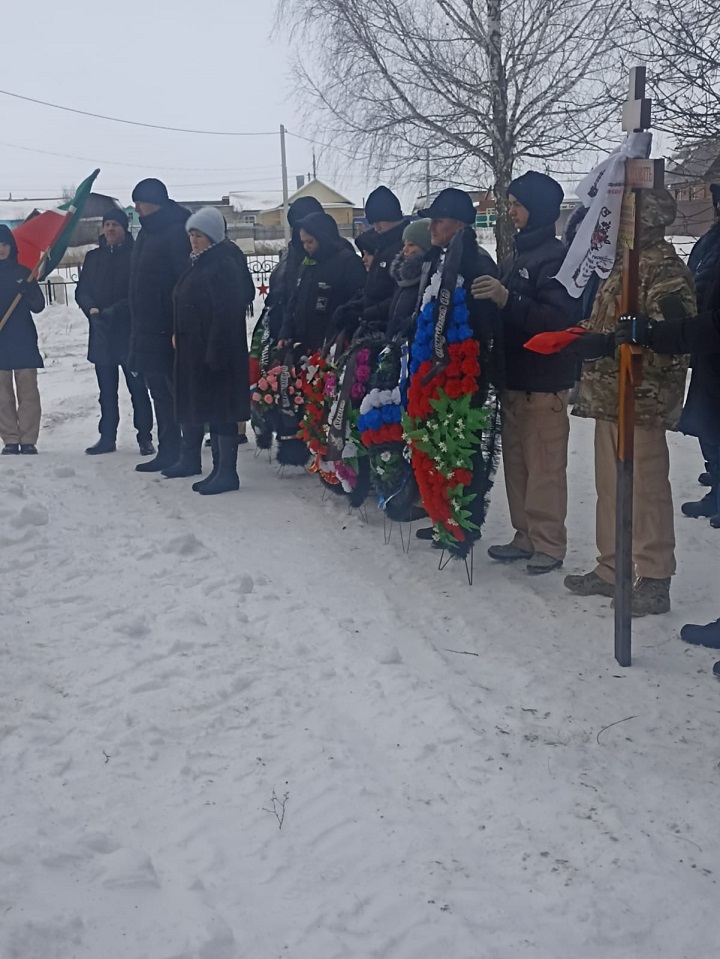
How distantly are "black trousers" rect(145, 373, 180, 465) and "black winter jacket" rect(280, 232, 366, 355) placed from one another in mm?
1247

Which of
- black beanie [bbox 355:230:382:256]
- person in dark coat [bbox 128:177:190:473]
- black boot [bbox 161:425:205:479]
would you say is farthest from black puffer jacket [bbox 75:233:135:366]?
black beanie [bbox 355:230:382:256]

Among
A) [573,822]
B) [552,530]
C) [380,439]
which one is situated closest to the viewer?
[573,822]

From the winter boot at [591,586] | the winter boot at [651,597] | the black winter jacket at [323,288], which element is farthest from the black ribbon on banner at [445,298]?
the black winter jacket at [323,288]

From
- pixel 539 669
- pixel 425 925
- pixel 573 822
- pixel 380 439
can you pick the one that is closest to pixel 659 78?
pixel 380 439

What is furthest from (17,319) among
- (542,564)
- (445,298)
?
(542,564)

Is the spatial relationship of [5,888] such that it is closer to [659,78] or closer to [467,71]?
[659,78]

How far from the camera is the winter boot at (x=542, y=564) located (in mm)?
5223

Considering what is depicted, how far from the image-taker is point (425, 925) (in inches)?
102

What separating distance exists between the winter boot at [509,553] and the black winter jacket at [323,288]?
238cm

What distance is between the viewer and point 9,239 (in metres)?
8.60

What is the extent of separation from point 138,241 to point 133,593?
12.4ft

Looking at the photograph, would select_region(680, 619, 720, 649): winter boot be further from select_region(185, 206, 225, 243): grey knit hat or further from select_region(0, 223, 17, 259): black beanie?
select_region(0, 223, 17, 259): black beanie

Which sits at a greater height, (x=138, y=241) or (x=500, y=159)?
(x=500, y=159)

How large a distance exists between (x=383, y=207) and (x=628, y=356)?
321cm
